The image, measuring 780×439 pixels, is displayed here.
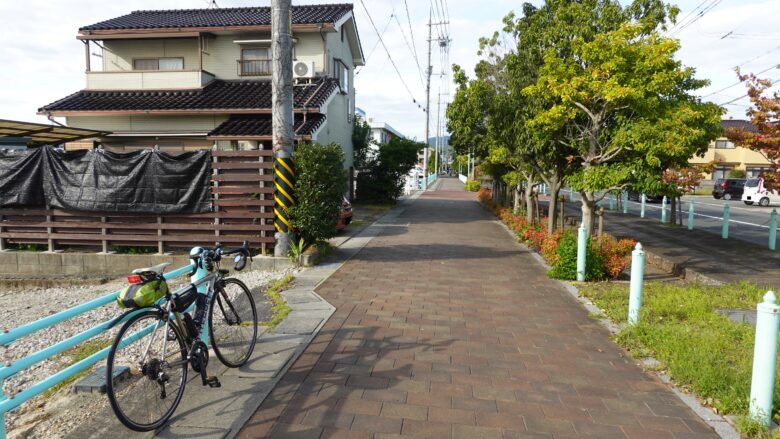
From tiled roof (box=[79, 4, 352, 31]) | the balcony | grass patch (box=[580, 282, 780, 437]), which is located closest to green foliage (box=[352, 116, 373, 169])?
tiled roof (box=[79, 4, 352, 31])

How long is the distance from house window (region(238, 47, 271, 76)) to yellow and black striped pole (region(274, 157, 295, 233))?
1056 centimetres

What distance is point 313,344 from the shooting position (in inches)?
201

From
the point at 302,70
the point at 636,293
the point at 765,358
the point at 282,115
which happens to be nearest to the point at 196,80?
the point at 302,70

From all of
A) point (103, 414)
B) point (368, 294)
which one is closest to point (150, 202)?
point (368, 294)

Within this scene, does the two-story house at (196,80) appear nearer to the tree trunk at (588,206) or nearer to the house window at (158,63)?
the house window at (158,63)

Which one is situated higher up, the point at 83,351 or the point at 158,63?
the point at 158,63

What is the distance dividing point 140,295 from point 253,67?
55.2 ft

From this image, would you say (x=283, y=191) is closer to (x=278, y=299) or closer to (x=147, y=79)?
(x=278, y=299)

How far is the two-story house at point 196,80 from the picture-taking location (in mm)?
16109

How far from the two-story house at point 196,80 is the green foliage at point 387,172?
14.4 ft

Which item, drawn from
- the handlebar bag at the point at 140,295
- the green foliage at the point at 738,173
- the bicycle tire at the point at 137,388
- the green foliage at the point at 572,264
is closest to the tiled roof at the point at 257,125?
the green foliage at the point at 572,264

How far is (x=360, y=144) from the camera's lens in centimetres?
2455

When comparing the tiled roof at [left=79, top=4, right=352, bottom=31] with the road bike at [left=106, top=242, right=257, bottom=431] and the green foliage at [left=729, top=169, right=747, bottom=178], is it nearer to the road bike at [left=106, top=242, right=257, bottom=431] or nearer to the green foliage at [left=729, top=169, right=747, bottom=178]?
the road bike at [left=106, top=242, right=257, bottom=431]

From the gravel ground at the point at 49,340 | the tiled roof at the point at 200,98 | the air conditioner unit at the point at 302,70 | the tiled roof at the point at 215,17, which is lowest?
the gravel ground at the point at 49,340
